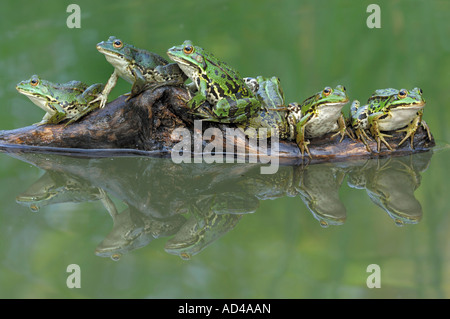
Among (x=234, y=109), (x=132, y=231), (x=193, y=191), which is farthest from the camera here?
(x=234, y=109)

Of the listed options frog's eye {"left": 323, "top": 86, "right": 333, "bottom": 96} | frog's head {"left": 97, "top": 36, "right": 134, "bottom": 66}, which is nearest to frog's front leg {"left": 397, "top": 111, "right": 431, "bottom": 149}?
frog's eye {"left": 323, "top": 86, "right": 333, "bottom": 96}

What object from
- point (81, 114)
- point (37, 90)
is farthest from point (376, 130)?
point (37, 90)

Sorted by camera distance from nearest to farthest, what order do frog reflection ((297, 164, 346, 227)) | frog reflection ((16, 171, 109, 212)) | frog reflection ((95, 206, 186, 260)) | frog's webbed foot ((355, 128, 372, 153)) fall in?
frog reflection ((95, 206, 186, 260)), frog reflection ((297, 164, 346, 227)), frog reflection ((16, 171, 109, 212)), frog's webbed foot ((355, 128, 372, 153))

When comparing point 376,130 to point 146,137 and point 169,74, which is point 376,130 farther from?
point 146,137

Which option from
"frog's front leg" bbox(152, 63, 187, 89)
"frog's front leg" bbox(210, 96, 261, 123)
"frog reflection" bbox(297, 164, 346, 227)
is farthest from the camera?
"frog's front leg" bbox(152, 63, 187, 89)

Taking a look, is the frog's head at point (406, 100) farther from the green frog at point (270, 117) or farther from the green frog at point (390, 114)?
the green frog at point (270, 117)

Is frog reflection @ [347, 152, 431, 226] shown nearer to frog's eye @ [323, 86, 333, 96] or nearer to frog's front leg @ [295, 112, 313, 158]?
frog's front leg @ [295, 112, 313, 158]

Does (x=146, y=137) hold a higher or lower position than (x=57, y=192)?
higher
